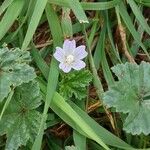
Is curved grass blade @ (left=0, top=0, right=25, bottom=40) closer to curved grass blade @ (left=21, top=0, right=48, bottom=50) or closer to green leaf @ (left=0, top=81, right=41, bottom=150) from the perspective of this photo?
curved grass blade @ (left=21, top=0, right=48, bottom=50)

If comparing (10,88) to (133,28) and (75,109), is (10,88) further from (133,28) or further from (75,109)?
(133,28)

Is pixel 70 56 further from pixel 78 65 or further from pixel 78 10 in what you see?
pixel 78 10

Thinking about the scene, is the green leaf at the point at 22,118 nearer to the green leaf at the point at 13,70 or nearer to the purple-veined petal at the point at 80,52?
the green leaf at the point at 13,70

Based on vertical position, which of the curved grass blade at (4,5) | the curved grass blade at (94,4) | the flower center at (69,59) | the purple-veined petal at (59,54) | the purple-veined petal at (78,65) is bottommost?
the purple-veined petal at (78,65)

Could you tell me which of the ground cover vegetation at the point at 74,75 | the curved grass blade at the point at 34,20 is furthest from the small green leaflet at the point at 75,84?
the curved grass blade at the point at 34,20

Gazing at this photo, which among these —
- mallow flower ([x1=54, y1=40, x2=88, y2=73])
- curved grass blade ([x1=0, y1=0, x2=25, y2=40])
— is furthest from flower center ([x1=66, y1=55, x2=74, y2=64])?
curved grass blade ([x1=0, y1=0, x2=25, y2=40])

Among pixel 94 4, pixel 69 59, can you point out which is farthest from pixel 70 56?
pixel 94 4
